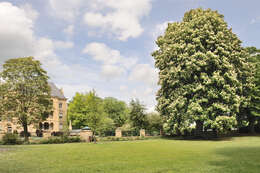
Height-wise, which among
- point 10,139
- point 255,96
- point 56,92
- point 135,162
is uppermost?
point 56,92

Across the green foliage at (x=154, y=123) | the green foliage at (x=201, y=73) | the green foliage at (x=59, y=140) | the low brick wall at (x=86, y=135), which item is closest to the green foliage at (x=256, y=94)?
the green foliage at (x=201, y=73)

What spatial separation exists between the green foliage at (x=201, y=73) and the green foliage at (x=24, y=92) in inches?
649

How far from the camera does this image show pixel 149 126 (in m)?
38.8

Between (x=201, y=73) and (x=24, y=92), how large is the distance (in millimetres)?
23630

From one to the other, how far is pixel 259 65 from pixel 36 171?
3403 cm

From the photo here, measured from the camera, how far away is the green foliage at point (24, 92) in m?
28.9

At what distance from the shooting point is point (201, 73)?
2639 cm

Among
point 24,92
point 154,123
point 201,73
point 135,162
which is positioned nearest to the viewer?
point 135,162

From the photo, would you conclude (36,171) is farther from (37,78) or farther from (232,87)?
(37,78)

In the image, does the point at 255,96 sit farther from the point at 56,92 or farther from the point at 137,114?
the point at 56,92

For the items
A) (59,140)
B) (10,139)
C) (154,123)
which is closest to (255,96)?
(154,123)

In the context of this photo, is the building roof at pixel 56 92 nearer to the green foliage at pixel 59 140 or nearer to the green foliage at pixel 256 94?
the green foliage at pixel 59 140

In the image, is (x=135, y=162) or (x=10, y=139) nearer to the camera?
(x=135, y=162)

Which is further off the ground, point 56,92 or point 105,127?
point 56,92
